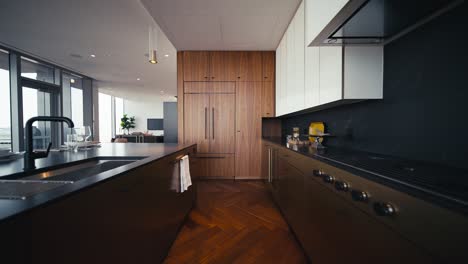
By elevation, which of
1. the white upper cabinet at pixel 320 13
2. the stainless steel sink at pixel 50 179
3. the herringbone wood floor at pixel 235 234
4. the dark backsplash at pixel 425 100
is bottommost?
the herringbone wood floor at pixel 235 234

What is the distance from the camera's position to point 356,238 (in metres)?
0.84

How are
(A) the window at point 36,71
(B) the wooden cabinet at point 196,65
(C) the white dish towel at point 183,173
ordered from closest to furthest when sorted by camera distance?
(C) the white dish towel at point 183,173 → (B) the wooden cabinet at point 196,65 → (A) the window at point 36,71

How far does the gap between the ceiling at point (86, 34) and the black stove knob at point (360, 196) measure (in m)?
3.31

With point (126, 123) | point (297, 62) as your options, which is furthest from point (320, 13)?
point (126, 123)

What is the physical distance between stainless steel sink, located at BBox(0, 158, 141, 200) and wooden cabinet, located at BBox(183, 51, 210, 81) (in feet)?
A: 8.81

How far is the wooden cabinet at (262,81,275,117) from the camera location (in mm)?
3717

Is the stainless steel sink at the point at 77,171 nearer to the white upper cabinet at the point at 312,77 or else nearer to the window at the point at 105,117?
the white upper cabinet at the point at 312,77

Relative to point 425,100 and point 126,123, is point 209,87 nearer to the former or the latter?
point 425,100

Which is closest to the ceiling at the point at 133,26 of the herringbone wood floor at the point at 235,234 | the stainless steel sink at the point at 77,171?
the stainless steel sink at the point at 77,171

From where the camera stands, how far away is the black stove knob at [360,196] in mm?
769

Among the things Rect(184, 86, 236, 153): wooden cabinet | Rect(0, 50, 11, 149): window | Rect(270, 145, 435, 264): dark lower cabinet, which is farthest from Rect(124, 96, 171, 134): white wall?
Rect(270, 145, 435, 264): dark lower cabinet

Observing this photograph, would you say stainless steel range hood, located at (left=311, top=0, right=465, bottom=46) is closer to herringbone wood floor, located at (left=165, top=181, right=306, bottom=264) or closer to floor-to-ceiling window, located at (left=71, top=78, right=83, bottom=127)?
herringbone wood floor, located at (left=165, top=181, right=306, bottom=264)

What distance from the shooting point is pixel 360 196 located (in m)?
0.78

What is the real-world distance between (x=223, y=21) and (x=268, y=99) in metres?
1.63
